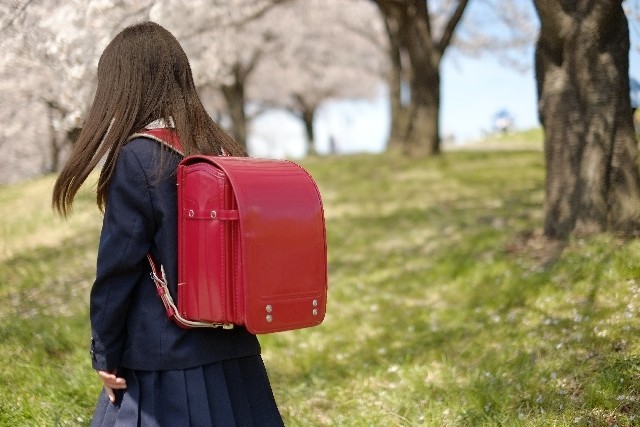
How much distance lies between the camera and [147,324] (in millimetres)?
2492

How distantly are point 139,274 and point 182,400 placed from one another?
0.45 metres

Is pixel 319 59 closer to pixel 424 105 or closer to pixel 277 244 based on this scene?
pixel 424 105

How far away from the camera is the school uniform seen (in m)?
2.44

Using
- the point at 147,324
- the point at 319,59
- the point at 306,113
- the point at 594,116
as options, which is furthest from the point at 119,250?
the point at 306,113

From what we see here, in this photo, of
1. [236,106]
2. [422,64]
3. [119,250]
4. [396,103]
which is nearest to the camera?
[119,250]

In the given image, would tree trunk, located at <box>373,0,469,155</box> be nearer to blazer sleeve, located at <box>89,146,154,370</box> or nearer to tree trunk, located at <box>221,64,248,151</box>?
tree trunk, located at <box>221,64,248,151</box>

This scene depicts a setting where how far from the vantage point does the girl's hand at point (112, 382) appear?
8.18 feet

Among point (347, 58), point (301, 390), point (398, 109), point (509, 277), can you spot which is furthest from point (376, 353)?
point (347, 58)

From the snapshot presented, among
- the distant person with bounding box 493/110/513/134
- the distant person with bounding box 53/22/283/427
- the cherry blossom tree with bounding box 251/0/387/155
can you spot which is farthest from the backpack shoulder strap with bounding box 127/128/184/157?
the distant person with bounding box 493/110/513/134

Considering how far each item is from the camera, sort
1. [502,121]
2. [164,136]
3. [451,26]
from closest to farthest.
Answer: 1. [164,136]
2. [451,26]
3. [502,121]

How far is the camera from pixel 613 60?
21.1 ft

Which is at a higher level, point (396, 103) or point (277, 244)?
point (396, 103)

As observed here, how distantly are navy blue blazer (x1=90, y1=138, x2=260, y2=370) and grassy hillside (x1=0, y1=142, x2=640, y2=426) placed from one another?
1586mm

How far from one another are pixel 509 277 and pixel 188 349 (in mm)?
4617
